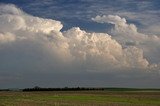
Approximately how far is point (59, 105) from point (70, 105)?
1603 mm

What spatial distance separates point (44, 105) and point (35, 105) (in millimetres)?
1364

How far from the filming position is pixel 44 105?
5481cm

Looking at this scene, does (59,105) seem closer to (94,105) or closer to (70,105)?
(70,105)

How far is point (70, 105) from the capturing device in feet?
180

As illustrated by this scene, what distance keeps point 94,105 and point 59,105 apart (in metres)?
5.14

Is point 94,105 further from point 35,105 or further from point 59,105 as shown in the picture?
point 35,105

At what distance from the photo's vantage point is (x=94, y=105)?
55.3m

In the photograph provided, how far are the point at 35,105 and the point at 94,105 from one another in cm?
859

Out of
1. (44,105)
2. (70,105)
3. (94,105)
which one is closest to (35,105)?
(44,105)

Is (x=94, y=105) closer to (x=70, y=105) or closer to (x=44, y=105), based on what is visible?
(x=70, y=105)

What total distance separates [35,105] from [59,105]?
3.45 meters

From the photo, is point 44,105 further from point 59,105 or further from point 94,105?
point 94,105

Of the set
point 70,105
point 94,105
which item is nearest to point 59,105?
point 70,105

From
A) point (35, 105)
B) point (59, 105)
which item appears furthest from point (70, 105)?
point (35, 105)
